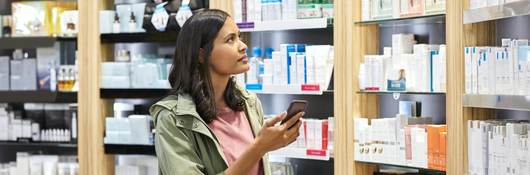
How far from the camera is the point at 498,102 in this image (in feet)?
12.3

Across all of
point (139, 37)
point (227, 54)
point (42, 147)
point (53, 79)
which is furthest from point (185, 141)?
point (42, 147)

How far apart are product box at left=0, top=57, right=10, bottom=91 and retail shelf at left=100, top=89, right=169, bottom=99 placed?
1061 mm

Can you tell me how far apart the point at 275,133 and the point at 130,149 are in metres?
3.22

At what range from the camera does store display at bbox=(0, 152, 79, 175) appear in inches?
253

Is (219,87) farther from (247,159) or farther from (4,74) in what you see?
(4,74)

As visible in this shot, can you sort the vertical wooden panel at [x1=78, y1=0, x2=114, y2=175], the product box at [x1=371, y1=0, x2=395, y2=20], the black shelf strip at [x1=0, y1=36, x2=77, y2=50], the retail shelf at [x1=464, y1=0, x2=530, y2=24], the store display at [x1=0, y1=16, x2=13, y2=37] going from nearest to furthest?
the retail shelf at [x1=464, y1=0, x2=530, y2=24] → the product box at [x1=371, y1=0, x2=395, y2=20] → the vertical wooden panel at [x1=78, y1=0, x2=114, y2=175] → the black shelf strip at [x1=0, y1=36, x2=77, y2=50] → the store display at [x1=0, y1=16, x2=13, y2=37]

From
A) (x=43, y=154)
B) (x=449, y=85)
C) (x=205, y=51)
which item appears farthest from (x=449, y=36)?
(x=43, y=154)

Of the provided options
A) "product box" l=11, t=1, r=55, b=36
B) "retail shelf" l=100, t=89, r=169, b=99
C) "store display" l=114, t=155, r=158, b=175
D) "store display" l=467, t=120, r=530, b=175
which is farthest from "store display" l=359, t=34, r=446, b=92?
"product box" l=11, t=1, r=55, b=36

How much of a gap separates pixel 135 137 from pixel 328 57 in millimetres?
1772

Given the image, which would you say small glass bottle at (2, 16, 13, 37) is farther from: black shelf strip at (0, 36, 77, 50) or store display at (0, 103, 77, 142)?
store display at (0, 103, 77, 142)

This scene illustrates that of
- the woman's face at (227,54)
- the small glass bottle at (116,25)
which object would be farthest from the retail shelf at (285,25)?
the woman's face at (227,54)

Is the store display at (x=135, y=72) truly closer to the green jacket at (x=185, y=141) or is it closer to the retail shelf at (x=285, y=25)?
the retail shelf at (x=285, y=25)

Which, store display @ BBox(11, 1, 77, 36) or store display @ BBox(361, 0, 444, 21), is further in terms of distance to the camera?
store display @ BBox(11, 1, 77, 36)

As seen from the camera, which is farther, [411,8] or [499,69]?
[411,8]
